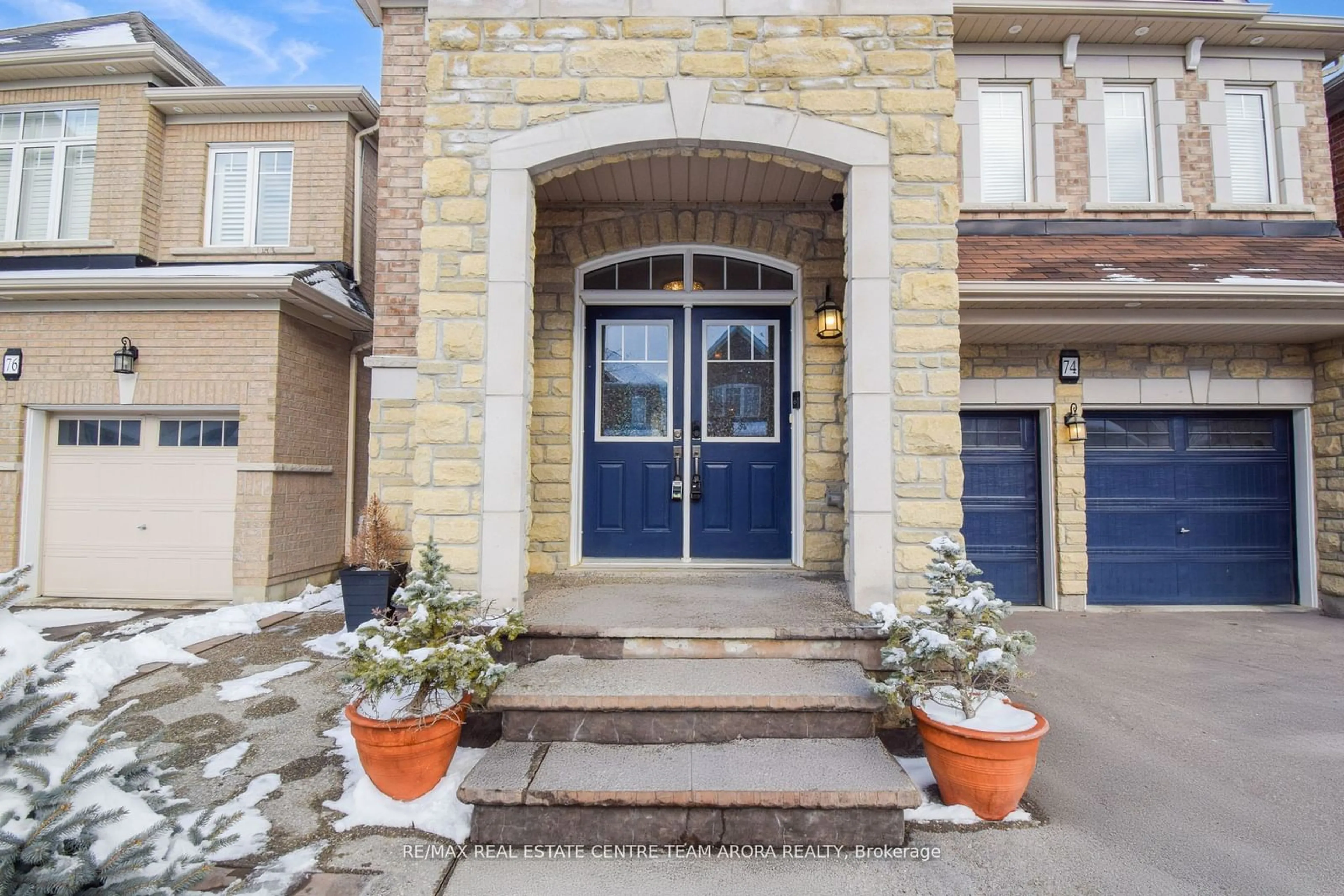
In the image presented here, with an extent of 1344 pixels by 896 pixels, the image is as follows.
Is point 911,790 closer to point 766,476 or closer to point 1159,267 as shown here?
point 766,476

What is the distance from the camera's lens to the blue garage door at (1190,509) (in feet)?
18.9

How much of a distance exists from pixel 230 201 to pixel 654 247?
5.50 m

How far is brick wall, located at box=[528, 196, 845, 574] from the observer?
15.2 feet

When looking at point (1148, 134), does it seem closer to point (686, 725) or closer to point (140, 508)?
point (686, 725)

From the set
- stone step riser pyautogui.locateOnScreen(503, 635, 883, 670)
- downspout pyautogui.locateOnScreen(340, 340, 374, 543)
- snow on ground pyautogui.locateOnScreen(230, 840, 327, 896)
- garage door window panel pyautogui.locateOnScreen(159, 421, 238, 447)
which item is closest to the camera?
snow on ground pyautogui.locateOnScreen(230, 840, 327, 896)

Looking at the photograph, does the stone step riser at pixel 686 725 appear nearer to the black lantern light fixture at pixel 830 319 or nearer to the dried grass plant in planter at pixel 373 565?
the dried grass plant in planter at pixel 373 565

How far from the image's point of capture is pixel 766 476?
4859 mm

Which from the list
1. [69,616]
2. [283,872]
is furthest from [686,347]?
[69,616]

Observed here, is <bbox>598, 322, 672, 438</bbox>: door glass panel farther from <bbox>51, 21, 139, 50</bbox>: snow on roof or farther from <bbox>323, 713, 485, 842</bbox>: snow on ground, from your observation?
<bbox>51, 21, 139, 50</bbox>: snow on roof

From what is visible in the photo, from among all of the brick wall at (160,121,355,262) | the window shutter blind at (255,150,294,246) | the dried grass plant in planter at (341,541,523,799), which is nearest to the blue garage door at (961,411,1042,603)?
the dried grass plant in planter at (341,541,523,799)

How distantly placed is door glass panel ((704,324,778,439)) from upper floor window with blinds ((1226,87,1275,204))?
5.19 meters

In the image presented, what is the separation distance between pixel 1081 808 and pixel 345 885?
278 centimetres

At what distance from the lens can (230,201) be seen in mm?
6988

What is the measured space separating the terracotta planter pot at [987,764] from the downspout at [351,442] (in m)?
6.68
